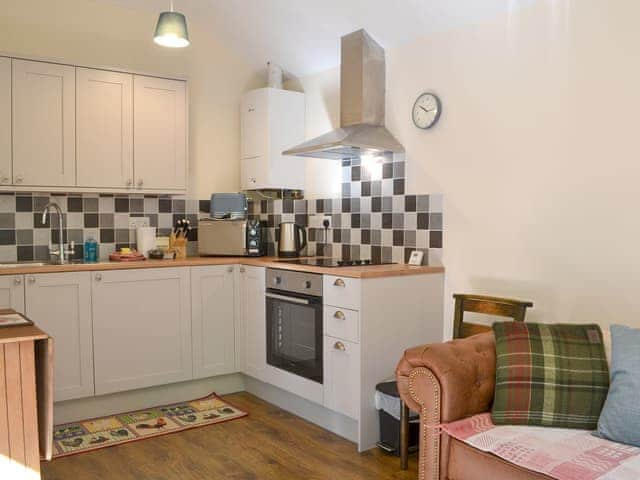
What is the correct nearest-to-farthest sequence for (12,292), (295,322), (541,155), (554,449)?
1. (554,449)
2. (541,155)
3. (12,292)
4. (295,322)

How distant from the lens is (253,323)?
4125mm

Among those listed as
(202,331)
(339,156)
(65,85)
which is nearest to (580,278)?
(339,156)

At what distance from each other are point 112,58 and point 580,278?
11.3 ft

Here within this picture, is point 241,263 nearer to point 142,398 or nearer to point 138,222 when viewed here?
point 138,222

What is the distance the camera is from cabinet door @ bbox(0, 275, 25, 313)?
3391 millimetres

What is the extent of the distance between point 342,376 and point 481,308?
848mm

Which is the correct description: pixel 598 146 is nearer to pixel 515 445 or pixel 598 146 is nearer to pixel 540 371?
pixel 540 371

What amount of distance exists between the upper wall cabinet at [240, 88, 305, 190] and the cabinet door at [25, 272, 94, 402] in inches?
60.9

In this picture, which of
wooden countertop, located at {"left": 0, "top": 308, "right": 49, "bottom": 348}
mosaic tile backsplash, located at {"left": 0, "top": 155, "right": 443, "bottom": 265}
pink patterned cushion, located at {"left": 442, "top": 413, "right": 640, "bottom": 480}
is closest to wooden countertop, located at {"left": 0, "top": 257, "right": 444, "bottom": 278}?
mosaic tile backsplash, located at {"left": 0, "top": 155, "right": 443, "bottom": 265}

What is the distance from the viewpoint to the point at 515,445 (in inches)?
79.9

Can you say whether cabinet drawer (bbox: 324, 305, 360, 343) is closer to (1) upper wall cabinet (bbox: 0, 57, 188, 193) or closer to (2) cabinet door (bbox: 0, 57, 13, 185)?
(1) upper wall cabinet (bbox: 0, 57, 188, 193)

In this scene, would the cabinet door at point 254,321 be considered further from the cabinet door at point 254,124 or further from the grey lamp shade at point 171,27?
the grey lamp shade at point 171,27

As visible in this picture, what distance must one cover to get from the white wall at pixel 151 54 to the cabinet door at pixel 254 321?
39.0 inches

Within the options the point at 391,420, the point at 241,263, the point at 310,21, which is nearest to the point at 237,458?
the point at 391,420
